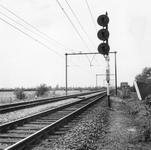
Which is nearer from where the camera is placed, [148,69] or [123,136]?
[123,136]

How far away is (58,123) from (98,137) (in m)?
1.82

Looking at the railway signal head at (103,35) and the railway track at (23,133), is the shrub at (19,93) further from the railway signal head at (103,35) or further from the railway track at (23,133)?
the railway track at (23,133)

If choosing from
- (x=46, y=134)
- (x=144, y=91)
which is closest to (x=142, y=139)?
(x=46, y=134)

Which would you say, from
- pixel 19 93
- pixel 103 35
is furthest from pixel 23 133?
pixel 19 93

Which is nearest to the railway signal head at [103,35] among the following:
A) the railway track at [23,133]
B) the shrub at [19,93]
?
the railway track at [23,133]

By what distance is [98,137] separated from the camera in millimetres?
5656

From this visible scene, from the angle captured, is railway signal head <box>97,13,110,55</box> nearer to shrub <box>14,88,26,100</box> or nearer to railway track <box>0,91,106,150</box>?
railway track <box>0,91,106,150</box>

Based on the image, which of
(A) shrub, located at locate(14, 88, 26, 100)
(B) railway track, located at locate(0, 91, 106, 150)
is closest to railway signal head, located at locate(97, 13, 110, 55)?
(B) railway track, located at locate(0, 91, 106, 150)

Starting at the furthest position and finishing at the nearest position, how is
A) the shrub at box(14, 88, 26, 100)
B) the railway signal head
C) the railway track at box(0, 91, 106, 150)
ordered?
1. the shrub at box(14, 88, 26, 100)
2. the railway signal head
3. the railway track at box(0, 91, 106, 150)

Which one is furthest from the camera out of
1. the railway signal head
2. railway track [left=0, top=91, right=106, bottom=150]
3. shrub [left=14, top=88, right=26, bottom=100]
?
shrub [left=14, top=88, right=26, bottom=100]

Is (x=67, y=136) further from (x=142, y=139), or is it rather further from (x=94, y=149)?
(x=142, y=139)

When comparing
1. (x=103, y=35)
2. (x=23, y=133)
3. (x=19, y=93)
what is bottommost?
(x=23, y=133)

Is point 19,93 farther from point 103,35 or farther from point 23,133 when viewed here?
point 23,133

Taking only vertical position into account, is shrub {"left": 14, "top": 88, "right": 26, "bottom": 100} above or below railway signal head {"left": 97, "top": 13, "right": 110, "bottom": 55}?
below
